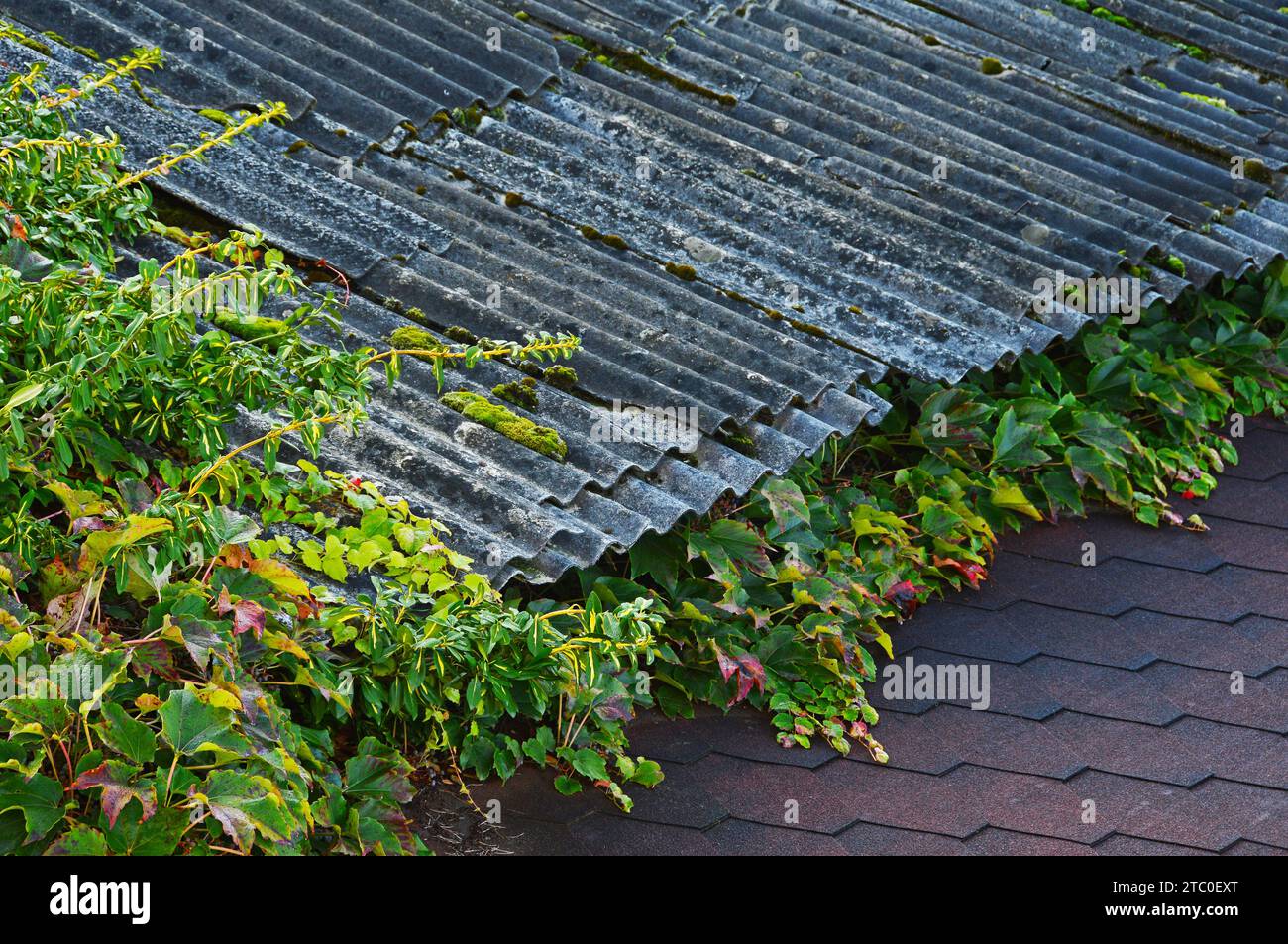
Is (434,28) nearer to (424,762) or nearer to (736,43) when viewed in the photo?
(736,43)

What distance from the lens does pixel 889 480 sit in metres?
4.85

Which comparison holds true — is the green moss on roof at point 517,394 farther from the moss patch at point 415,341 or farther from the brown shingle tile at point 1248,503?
the brown shingle tile at point 1248,503

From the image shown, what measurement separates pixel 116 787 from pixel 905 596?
97.7 inches

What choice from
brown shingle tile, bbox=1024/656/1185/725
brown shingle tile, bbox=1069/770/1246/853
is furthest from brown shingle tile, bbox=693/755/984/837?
brown shingle tile, bbox=1024/656/1185/725

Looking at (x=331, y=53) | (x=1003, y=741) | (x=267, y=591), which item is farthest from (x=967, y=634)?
(x=331, y=53)

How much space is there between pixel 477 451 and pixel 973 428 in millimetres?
1907

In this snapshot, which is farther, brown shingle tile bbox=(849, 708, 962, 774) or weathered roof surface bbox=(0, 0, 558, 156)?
weathered roof surface bbox=(0, 0, 558, 156)

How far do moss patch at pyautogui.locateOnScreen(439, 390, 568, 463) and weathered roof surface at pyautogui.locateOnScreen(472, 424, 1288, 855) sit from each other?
77 cm

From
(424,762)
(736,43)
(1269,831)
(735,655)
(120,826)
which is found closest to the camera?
(120,826)

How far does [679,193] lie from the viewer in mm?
4879

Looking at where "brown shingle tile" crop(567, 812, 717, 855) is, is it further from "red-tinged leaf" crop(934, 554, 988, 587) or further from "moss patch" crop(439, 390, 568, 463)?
"red-tinged leaf" crop(934, 554, 988, 587)

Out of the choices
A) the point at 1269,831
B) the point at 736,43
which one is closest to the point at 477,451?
the point at 1269,831

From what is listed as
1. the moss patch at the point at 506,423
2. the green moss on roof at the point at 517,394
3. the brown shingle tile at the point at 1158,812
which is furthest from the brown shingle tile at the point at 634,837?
the green moss on roof at the point at 517,394

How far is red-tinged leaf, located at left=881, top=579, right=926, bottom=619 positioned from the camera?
4.25 meters
